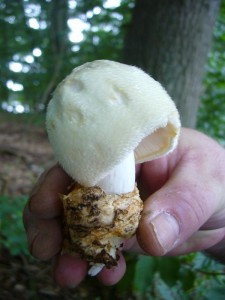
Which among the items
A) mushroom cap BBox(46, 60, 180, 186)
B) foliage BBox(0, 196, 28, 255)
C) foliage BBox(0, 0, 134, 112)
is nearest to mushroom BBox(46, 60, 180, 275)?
mushroom cap BBox(46, 60, 180, 186)

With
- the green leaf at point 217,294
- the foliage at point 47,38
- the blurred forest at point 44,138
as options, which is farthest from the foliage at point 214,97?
the green leaf at point 217,294

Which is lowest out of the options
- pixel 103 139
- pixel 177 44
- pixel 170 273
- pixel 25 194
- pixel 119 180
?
pixel 25 194

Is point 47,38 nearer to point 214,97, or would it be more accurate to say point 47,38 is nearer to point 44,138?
point 214,97

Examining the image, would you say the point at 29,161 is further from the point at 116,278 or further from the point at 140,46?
the point at 116,278

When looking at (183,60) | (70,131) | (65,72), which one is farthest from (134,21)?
(70,131)

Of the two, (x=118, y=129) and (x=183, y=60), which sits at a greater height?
(x=118, y=129)

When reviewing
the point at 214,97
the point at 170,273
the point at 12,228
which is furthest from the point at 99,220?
the point at 214,97
